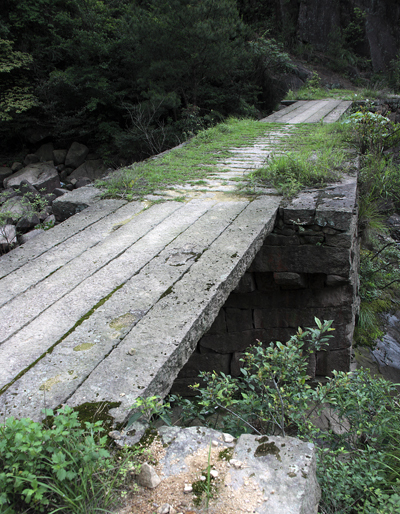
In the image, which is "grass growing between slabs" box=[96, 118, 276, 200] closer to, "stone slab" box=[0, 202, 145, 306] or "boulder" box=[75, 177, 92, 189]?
"stone slab" box=[0, 202, 145, 306]

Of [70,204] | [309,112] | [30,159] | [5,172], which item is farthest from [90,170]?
[70,204]

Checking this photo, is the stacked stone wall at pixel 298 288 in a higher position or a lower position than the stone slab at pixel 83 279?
lower

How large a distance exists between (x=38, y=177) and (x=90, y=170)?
159cm

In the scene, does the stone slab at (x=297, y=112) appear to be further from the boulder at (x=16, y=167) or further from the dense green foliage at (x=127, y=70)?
the boulder at (x=16, y=167)

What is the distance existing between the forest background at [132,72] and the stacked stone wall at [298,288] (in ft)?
25.7

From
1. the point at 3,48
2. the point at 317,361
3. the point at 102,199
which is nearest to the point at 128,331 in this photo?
the point at 102,199

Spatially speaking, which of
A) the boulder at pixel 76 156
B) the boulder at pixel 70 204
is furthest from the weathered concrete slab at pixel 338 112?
the boulder at pixel 76 156

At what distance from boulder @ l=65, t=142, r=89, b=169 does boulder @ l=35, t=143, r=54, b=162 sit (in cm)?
87

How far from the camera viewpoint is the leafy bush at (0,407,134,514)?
1036 millimetres

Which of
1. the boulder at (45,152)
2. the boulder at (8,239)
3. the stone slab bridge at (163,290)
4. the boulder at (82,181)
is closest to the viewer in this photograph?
the stone slab bridge at (163,290)

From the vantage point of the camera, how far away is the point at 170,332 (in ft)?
5.67

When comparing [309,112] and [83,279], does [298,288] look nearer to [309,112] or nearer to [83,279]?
[83,279]

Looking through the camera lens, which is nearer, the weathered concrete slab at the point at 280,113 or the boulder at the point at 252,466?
the boulder at the point at 252,466

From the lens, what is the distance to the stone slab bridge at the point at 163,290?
1531mm
